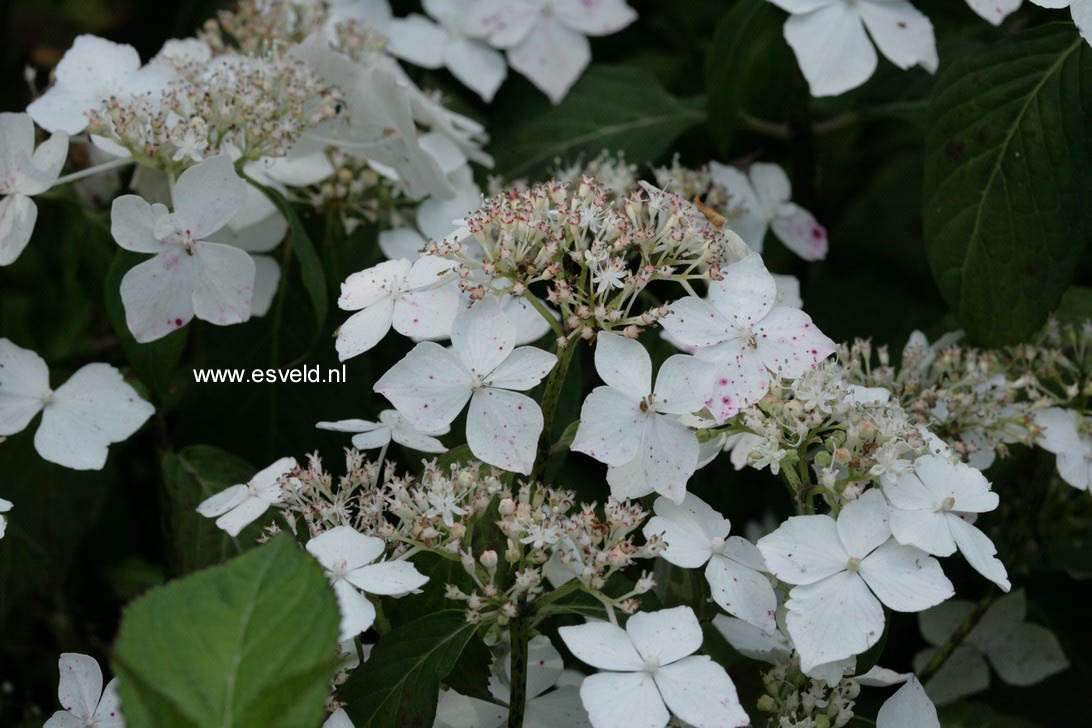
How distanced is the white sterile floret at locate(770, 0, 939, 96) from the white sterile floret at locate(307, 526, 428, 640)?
0.58 metres

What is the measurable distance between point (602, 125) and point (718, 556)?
697mm

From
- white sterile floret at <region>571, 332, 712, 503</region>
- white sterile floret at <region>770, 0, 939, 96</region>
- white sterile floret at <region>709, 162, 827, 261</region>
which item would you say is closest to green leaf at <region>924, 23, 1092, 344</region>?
white sterile floret at <region>770, 0, 939, 96</region>

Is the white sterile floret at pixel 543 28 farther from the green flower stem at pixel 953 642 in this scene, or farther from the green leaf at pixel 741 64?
the green flower stem at pixel 953 642

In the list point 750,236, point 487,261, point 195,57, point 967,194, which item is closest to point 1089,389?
point 967,194

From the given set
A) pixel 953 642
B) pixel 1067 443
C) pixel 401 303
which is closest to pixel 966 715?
pixel 953 642

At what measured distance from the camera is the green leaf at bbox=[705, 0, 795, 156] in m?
1.08

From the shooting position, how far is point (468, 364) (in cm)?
69

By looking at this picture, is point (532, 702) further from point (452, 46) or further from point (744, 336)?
point (452, 46)

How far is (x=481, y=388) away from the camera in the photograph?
69 centimetres

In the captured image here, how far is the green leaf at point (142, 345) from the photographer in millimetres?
849

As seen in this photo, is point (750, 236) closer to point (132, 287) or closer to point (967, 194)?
point (967, 194)

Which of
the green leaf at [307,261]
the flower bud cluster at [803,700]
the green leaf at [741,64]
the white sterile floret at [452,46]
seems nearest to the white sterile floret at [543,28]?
the white sterile floret at [452,46]

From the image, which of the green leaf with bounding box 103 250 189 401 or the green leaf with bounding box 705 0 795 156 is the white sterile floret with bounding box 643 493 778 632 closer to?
the green leaf with bounding box 103 250 189 401

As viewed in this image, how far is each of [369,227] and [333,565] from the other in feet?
1.53
